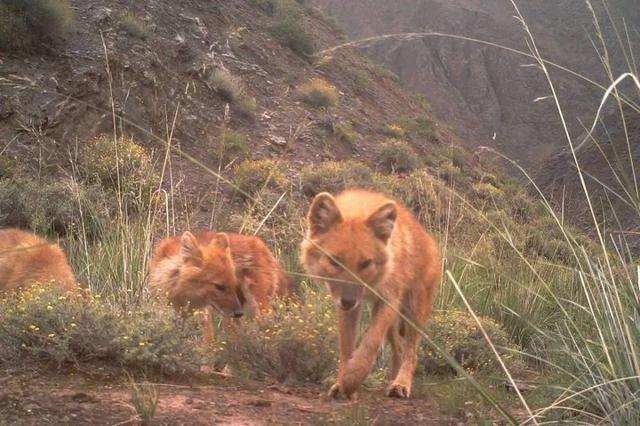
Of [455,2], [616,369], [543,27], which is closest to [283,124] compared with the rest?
[616,369]

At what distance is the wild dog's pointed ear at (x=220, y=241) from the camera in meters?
7.68

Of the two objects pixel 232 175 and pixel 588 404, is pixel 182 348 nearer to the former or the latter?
pixel 588 404

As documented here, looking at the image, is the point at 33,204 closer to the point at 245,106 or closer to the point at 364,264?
the point at 364,264

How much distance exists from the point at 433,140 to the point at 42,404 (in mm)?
35067

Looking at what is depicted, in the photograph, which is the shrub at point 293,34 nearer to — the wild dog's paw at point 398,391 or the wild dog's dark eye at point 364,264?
the wild dog's paw at point 398,391

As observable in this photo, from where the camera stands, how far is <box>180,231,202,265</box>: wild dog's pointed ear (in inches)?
295

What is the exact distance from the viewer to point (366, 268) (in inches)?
205

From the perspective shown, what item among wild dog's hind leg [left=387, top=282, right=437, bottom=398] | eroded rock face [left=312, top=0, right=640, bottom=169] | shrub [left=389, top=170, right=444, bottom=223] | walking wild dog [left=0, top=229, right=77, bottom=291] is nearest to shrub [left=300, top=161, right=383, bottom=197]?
shrub [left=389, top=170, right=444, bottom=223]

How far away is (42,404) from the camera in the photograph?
4.13 metres

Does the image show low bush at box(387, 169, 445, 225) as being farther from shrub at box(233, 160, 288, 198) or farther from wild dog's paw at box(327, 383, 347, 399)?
wild dog's paw at box(327, 383, 347, 399)

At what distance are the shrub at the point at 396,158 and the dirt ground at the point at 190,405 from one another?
23.7m

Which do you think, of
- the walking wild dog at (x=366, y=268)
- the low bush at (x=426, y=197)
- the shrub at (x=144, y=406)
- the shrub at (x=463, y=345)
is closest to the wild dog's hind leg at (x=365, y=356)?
the walking wild dog at (x=366, y=268)

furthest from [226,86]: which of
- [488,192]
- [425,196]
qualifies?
[425,196]

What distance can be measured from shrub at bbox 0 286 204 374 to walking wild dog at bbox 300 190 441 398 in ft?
3.39
